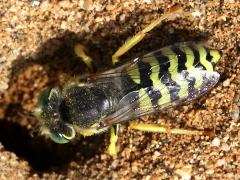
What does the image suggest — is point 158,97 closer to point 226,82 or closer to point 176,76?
point 176,76

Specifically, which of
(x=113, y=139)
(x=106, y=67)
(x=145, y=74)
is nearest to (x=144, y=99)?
(x=145, y=74)

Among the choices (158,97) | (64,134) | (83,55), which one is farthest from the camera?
(83,55)

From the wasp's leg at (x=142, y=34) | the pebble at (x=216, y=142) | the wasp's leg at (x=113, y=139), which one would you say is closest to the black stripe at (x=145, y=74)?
the wasp's leg at (x=142, y=34)

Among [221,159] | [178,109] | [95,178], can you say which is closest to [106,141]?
[95,178]

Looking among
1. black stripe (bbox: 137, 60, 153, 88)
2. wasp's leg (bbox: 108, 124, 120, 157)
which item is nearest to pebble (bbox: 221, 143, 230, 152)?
black stripe (bbox: 137, 60, 153, 88)

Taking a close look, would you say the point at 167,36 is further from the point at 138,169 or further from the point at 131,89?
the point at 138,169

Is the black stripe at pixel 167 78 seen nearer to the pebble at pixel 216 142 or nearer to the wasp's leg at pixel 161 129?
the wasp's leg at pixel 161 129
